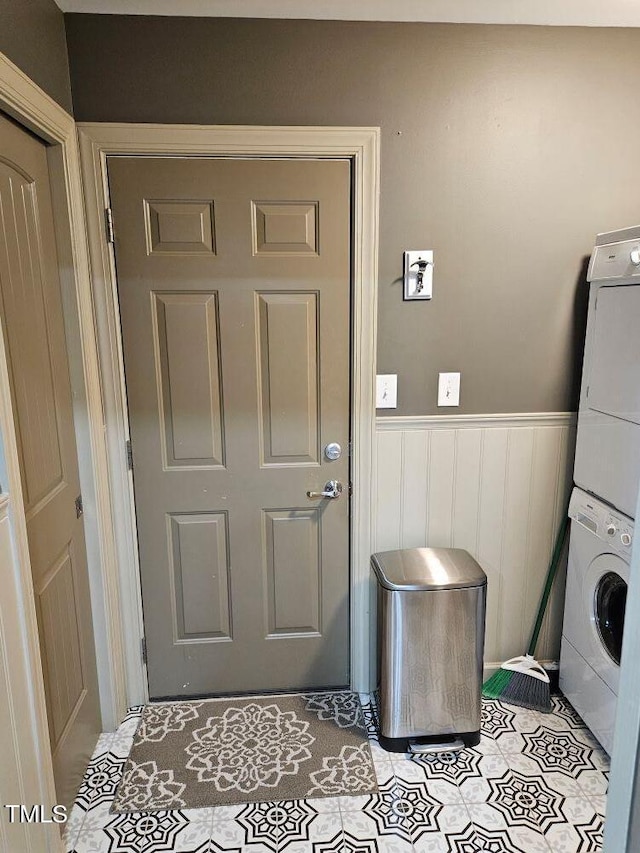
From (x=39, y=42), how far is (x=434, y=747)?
2.56 metres

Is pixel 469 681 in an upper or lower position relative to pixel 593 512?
lower

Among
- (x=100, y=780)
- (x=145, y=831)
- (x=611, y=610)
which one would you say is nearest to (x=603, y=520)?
(x=611, y=610)

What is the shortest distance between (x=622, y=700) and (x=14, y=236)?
170 cm

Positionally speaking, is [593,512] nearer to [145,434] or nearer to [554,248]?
[554,248]

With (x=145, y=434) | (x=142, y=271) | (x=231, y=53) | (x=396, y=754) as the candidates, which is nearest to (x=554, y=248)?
(x=231, y=53)

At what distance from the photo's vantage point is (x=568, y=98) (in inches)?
79.4

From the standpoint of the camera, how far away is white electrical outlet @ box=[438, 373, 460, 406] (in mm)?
2158

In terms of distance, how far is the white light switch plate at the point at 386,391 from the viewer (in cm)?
214

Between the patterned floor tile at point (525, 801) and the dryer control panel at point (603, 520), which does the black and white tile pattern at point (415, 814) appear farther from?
the dryer control panel at point (603, 520)

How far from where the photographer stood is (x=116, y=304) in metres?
2.00

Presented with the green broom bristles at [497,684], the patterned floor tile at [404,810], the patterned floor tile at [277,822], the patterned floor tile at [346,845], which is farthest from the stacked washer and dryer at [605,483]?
the patterned floor tile at [277,822]

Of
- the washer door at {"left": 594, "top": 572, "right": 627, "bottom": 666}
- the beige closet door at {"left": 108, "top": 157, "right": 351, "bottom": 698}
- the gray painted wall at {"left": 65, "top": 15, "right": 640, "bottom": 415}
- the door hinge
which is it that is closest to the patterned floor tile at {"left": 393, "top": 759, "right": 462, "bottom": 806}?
the beige closet door at {"left": 108, "top": 157, "right": 351, "bottom": 698}

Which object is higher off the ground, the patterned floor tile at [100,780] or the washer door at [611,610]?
the washer door at [611,610]

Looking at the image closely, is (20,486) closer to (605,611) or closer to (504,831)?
(504,831)
